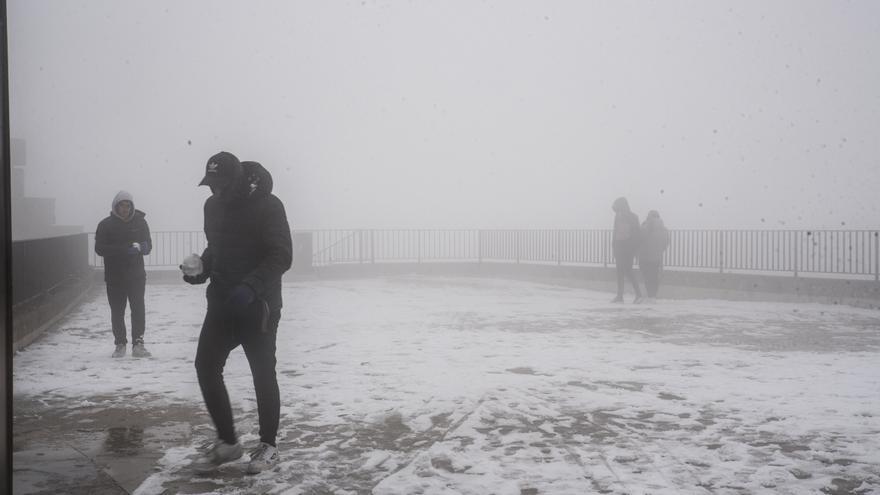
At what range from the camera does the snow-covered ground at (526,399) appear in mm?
4348

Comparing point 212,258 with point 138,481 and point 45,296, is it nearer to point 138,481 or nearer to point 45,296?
point 138,481

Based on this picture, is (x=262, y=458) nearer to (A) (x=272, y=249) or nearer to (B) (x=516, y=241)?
(A) (x=272, y=249)

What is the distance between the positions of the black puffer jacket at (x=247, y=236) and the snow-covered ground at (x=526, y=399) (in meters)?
1.08

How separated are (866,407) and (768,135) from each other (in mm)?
148540

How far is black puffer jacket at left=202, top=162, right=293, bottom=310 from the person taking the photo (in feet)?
14.3

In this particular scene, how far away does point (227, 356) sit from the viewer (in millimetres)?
4445

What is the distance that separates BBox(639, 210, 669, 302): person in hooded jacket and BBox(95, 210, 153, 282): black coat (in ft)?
31.6

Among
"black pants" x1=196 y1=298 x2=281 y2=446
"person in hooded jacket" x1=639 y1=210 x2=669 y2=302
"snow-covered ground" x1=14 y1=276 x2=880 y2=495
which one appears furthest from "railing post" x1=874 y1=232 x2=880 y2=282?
"black pants" x1=196 y1=298 x2=281 y2=446

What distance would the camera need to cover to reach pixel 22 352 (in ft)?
28.6

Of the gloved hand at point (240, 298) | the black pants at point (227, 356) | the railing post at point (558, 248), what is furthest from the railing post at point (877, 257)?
the gloved hand at point (240, 298)

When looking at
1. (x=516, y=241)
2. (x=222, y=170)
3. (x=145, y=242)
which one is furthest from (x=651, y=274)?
(x=222, y=170)

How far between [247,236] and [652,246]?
11.8m

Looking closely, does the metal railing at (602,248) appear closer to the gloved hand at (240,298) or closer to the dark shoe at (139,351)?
the dark shoe at (139,351)

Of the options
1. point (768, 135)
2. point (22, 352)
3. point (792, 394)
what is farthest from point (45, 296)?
point (768, 135)
